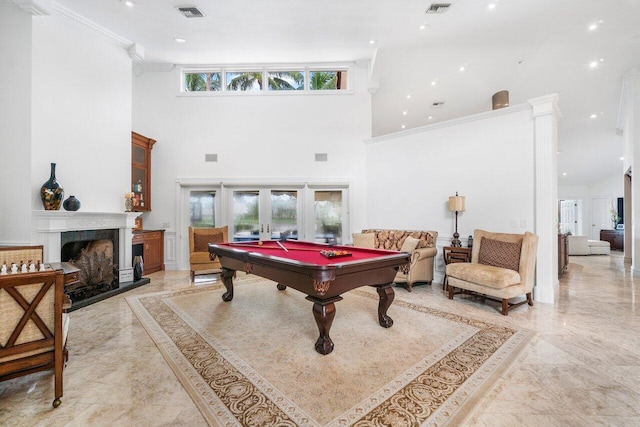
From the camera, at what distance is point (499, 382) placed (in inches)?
81.4

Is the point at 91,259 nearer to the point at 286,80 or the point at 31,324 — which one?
the point at 31,324

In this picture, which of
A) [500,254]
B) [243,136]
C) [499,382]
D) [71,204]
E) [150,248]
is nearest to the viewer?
[499,382]

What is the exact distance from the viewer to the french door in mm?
6621

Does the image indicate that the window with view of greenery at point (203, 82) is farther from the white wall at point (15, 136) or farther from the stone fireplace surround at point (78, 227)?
the stone fireplace surround at point (78, 227)

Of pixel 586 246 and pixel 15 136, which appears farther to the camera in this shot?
pixel 586 246

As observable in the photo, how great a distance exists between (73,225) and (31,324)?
118 inches

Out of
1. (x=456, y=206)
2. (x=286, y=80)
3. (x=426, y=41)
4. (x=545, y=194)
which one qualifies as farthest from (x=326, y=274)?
(x=286, y=80)

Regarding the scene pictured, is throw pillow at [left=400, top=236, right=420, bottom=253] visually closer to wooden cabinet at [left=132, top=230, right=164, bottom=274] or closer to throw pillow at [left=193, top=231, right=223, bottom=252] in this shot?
throw pillow at [left=193, top=231, right=223, bottom=252]

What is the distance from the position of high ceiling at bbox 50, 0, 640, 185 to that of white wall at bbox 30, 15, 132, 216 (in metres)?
0.59

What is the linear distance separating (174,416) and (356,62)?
6.97 m

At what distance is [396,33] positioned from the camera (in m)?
5.06

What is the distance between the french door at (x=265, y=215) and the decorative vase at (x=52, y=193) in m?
3.14

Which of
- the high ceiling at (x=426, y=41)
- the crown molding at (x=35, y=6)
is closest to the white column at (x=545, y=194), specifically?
the high ceiling at (x=426, y=41)

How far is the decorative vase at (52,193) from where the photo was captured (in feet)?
12.3
